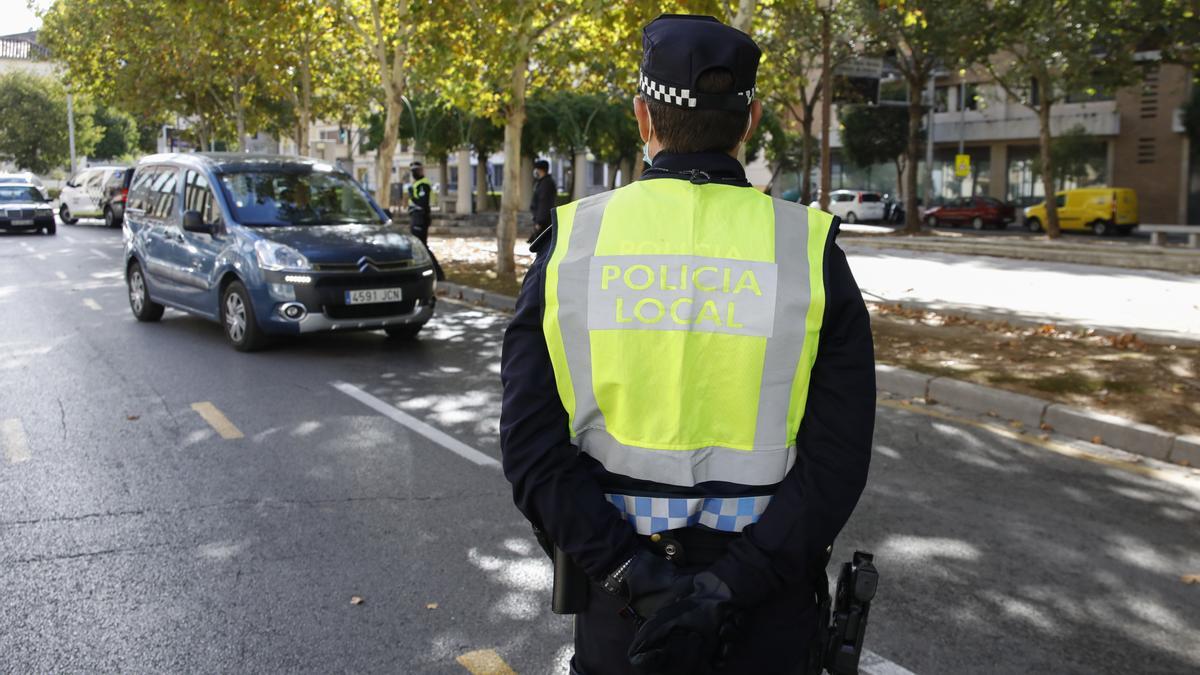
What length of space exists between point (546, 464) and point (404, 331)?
940cm

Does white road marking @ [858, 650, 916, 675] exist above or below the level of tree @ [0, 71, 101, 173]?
below

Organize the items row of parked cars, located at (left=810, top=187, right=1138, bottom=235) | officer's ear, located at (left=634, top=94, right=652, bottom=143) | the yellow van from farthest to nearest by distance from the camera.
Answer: row of parked cars, located at (left=810, top=187, right=1138, bottom=235) → the yellow van → officer's ear, located at (left=634, top=94, right=652, bottom=143)

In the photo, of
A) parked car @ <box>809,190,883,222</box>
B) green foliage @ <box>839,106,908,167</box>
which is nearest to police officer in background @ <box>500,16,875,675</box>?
parked car @ <box>809,190,883,222</box>

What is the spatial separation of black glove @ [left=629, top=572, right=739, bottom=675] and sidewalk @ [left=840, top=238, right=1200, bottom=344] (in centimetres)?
1050

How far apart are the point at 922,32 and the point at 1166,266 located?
12926 millimetres

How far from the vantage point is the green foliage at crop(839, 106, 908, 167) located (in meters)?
48.2

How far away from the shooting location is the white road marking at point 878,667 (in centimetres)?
369

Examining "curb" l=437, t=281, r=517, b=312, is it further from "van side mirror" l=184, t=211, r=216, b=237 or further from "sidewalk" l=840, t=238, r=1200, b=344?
"sidewalk" l=840, t=238, r=1200, b=344

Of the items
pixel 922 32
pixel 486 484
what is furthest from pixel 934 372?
pixel 922 32

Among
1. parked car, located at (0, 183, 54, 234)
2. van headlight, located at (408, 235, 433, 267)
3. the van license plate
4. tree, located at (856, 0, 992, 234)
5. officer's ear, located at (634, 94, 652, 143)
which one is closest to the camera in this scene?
officer's ear, located at (634, 94, 652, 143)

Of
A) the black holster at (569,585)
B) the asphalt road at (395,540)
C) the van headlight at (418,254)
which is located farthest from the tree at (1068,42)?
the black holster at (569,585)

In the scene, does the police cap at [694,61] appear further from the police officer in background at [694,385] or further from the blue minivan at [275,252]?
the blue minivan at [275,252]

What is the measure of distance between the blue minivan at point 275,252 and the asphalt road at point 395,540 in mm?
1329

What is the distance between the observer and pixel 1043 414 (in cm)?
766
